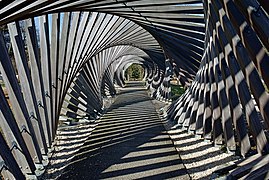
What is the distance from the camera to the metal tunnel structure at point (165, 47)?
354 cm

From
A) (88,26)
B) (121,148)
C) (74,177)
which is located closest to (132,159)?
(121,148)

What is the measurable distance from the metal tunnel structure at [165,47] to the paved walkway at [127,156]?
2.63ft

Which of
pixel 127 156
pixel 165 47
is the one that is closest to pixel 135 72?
pixel 165 47

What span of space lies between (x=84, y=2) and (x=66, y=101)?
5893mm

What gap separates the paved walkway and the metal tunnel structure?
0.80 meters

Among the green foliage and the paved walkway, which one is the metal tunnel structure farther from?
the green foliage

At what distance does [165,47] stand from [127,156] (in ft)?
20.6

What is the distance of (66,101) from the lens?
10422mm

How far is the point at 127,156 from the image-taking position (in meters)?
6.13

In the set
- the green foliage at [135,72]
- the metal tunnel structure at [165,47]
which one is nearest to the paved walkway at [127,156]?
the metal tunnel structure at [165,47]

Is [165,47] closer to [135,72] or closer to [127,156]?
[127,156]

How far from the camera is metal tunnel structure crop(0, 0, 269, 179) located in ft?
11.6

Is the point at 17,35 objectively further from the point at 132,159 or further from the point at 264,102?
the point at 264,102

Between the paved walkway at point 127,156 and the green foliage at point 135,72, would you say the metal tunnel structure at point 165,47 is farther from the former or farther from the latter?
the green foliage at point 135,72
